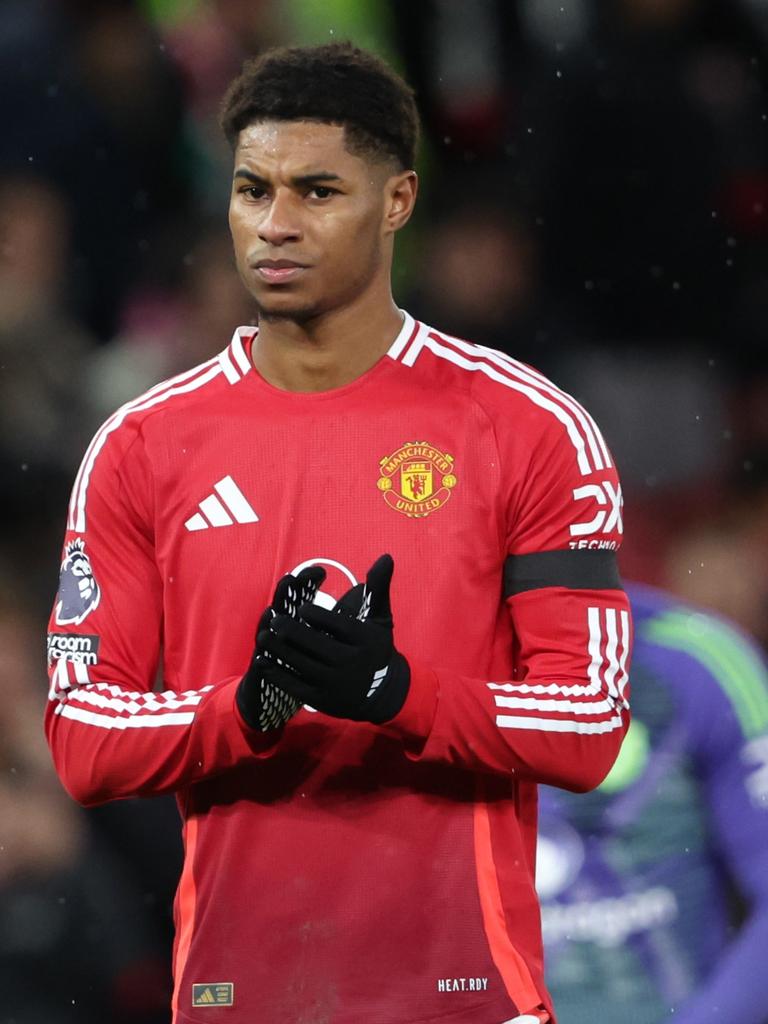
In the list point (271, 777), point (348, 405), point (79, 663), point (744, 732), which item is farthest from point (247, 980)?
point (744, 732)

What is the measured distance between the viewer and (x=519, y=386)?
2.46 meters

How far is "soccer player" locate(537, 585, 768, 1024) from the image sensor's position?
3.62 metres

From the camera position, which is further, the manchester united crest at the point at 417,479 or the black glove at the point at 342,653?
the manchester united crest at the point at 417,479

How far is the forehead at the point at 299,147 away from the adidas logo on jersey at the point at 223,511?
0.41 m

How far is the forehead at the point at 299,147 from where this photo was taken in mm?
2355

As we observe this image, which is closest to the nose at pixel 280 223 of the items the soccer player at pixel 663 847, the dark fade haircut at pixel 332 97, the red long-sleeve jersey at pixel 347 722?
the dark fade haircut at pixel 332 97

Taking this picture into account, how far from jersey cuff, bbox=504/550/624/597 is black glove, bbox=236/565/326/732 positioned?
1.08 feet

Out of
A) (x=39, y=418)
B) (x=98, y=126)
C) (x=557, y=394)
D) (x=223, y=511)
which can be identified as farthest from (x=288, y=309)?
(x=98, y=126)

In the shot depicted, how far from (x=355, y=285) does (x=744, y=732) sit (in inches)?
62.1

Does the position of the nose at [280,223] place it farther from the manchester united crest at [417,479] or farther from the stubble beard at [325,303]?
the manchester united crest at [417,479]

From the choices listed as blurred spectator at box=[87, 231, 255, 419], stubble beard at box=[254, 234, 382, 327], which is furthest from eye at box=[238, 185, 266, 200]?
blurred spectator at box=[87, 231, 255, 419]

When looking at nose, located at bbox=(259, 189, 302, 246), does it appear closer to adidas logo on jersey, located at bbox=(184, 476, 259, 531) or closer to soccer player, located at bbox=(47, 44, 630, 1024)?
soccer player, located at bbox=(47, 44, 630, 1024)

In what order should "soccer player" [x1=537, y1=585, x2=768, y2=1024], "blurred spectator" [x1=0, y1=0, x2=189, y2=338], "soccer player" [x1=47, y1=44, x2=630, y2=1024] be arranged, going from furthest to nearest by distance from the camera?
"blurred spectator" [x1=0, y1=0, x2=189, y2=338], "soccer player" [x1=537, y1=585, x2=768, y2=1024], "soccer player" [x1=47, y1=44, x2=630, y2=1024]

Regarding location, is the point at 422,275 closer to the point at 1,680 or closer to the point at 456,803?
the point at 1,680
